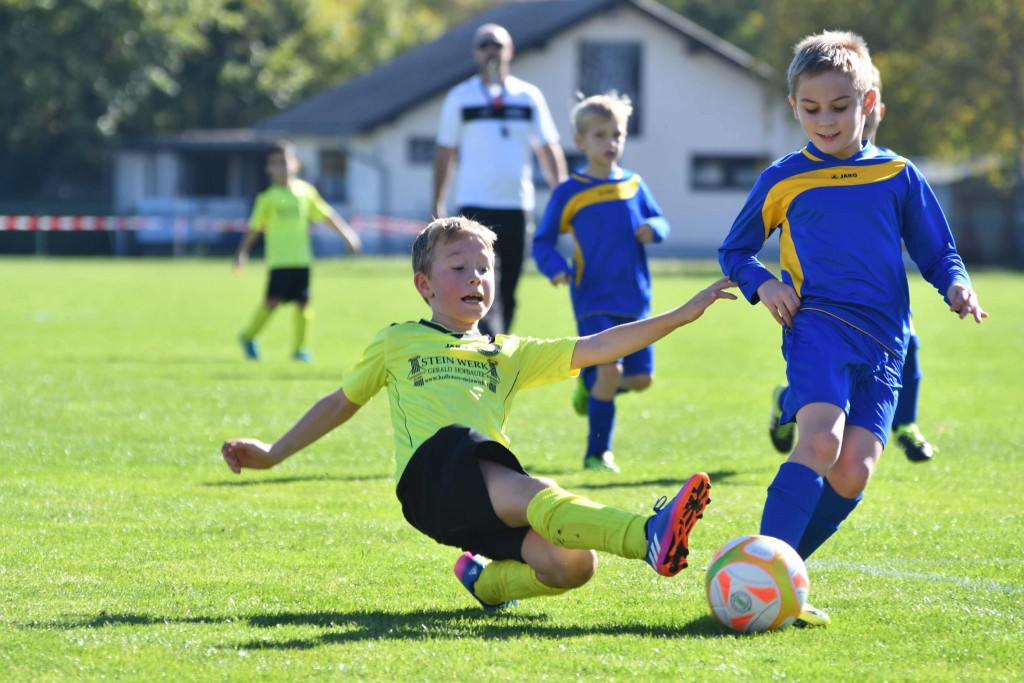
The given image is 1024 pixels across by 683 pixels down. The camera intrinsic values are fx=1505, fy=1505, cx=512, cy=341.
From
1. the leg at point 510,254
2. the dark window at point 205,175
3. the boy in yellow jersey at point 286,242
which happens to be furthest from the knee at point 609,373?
the dark window at point 205,175

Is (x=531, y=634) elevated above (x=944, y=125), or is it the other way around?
(x=944, y=125)

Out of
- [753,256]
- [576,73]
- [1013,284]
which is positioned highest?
[576,73]

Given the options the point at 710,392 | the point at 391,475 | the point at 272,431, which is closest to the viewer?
the point at 391,475

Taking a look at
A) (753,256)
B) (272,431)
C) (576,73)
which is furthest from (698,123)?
(753,256)

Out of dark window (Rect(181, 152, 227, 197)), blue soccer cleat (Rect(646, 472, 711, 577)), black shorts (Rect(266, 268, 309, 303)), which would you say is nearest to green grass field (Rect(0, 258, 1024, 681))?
blue soccer cleat (Rect(646, 472, 711, 577))

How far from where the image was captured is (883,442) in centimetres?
489

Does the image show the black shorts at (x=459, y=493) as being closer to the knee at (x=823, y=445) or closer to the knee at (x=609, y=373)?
the knee at (x=823, y=445)

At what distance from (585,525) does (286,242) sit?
10.2 m

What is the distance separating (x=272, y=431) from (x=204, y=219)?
39164 mm

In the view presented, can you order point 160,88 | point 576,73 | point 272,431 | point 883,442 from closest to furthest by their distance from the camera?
point 883,442 → point 272,431 → point 576,73 → point 160,88

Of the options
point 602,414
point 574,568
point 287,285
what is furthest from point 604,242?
point 287,285

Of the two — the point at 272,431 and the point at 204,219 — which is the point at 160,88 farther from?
the point at 272,431

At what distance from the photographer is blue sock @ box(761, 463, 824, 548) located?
4.68 m

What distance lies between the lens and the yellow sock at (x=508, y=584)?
475 cm
